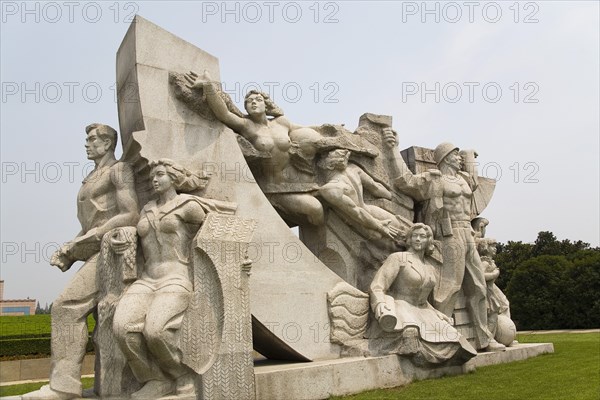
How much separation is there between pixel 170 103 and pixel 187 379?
3.08 meters

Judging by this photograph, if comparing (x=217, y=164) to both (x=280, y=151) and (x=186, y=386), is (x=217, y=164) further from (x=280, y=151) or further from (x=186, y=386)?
(x=186, y=386)

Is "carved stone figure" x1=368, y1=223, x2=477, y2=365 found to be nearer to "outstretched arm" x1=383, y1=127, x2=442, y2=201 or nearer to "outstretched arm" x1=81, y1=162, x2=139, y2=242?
"outstretched arm" x1=383, y1=127, x2=442, y2=201

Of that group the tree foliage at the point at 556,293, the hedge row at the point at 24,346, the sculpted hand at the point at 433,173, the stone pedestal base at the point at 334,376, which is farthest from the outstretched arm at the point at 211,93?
the tree foliage at the point at 556,293

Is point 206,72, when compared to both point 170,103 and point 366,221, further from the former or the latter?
point 366,221

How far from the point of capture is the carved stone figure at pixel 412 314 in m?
7.21

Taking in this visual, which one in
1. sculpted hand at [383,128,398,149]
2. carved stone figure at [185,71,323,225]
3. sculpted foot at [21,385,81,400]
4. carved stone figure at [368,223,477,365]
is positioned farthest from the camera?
sculpted hand at [383,128,398,149]

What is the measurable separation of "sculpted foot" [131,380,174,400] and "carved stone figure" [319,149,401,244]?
328cm

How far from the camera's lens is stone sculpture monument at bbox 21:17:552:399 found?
5.77 meters

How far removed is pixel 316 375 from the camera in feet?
21.2

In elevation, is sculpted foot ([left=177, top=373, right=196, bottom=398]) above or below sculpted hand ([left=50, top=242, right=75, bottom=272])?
below

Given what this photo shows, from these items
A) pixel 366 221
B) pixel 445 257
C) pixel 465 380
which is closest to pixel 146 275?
pixel 366 221

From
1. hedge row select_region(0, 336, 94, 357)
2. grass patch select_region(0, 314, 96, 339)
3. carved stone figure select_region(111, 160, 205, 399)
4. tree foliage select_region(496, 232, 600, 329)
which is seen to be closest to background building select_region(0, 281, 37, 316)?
grass patch select_region(0, 314, 96, 339)

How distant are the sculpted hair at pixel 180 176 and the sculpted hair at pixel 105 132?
967 mm

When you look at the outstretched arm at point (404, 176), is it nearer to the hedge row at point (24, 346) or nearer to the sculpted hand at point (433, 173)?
the sculpted hand at point (433, 173)
